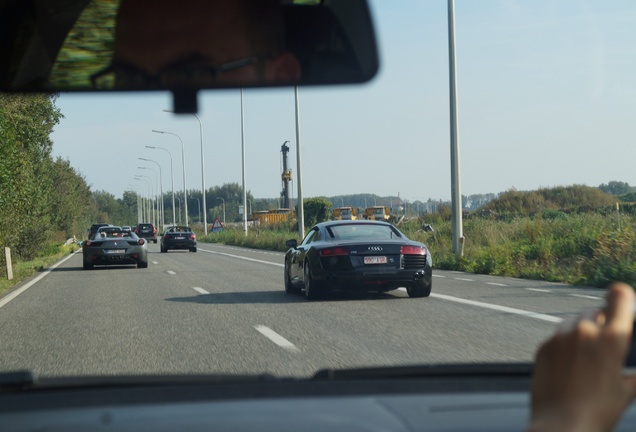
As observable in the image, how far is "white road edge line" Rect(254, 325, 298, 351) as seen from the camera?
10.1m

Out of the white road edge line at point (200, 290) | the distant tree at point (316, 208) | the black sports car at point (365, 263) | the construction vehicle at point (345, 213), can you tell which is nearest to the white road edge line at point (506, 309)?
the black sports car at point (365, 263)

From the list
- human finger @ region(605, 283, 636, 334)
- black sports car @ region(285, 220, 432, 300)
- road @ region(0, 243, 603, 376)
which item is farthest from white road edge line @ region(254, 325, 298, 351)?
human finger @ region(605, 283, 636, 334)

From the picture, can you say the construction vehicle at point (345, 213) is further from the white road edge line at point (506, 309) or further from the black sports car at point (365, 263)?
the white road edge line at point (506, 309)

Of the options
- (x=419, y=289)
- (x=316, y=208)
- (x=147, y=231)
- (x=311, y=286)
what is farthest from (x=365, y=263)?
(x=147, y=231)

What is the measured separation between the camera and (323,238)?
16000mm

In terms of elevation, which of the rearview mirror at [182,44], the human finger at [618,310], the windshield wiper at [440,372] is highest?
the rearview mirror at [182,44]

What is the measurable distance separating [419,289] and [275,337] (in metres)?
5.33

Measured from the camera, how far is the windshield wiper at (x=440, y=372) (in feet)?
10.6

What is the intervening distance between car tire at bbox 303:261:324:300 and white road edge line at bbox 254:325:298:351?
3484mm

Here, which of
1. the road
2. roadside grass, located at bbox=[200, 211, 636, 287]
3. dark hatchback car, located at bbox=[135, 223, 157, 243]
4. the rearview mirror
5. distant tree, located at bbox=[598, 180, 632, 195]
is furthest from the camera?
distant tree, located at bbox=[598, 180, 632, 195]

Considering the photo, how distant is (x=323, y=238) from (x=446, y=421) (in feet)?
45.1

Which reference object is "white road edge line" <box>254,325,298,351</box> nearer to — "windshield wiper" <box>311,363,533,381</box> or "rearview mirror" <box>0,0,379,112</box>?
"windshield wiper" <box>311,363,533,381</box>

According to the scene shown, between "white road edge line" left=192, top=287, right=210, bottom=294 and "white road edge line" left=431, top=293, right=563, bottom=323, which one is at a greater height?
"white road edge line" left=431, top=293, right=563, bottom=323

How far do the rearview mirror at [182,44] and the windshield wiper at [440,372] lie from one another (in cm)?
106
